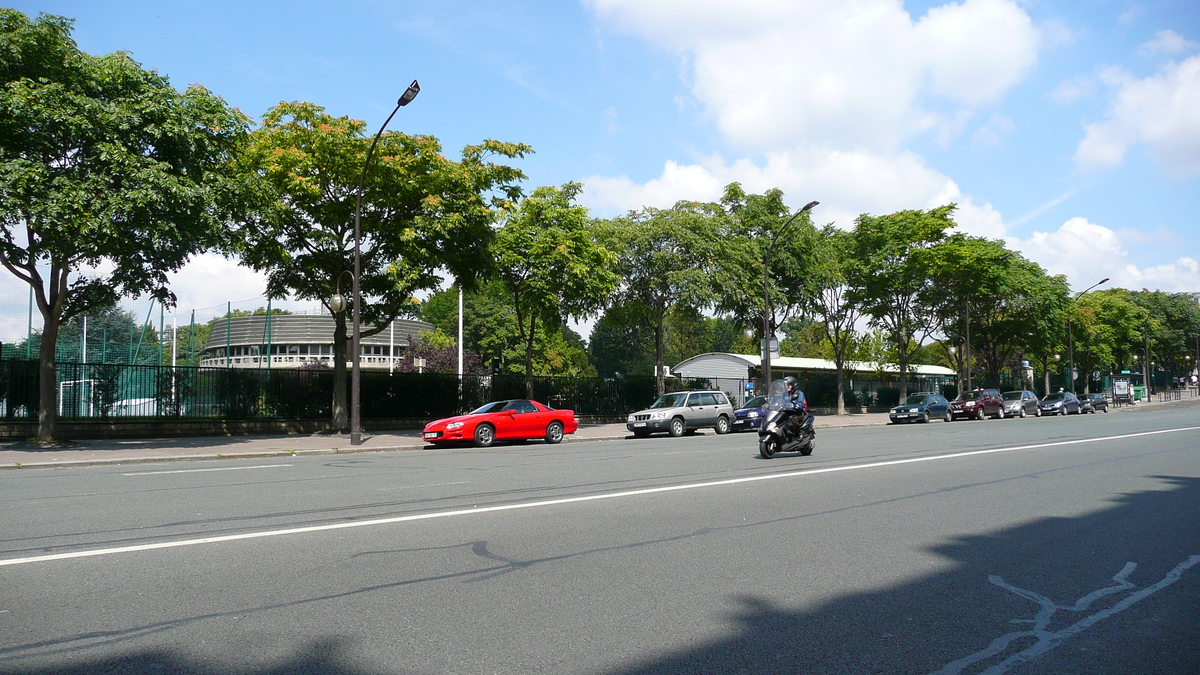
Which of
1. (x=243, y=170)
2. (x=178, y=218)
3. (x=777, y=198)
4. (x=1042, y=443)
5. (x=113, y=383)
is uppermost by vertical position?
(x=777, y=198)

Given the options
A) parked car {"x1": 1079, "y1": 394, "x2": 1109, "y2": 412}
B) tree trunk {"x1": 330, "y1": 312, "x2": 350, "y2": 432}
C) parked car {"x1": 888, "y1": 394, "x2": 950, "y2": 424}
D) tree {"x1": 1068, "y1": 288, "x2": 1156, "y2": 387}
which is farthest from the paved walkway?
tree {"x1": 1068, "y1": 288, "x2": 1156, "y2": 387}

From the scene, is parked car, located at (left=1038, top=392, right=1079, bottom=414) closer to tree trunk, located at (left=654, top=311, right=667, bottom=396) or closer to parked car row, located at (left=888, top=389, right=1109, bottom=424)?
parked car row, located at (left=888, top=389, right=1109, bottom=424)

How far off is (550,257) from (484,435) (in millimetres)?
7660

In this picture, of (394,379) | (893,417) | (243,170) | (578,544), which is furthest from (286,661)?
(893,417)

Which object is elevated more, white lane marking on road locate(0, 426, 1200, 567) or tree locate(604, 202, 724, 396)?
tree locate(604, 202, 724, 396)

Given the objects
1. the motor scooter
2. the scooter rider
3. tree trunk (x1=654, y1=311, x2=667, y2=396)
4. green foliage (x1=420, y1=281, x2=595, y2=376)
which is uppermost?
green foliage (x1=420, y1=281, x2=595, y2=376)

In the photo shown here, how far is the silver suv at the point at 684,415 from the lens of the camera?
26422mm

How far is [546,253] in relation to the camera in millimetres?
26547

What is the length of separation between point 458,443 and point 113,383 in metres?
10.00

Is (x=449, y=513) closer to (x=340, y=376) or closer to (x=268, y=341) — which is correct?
(x=340, y=376)

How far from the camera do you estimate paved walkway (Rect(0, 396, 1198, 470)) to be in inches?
623

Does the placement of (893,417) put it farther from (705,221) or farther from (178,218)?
(178,218)

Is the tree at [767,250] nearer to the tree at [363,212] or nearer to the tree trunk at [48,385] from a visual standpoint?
the tree at [363,212]

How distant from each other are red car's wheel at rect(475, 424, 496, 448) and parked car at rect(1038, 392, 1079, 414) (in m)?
37.0
